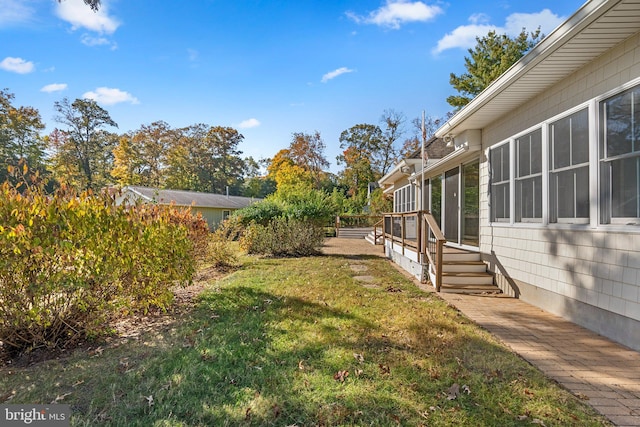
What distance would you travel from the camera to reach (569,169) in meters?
4.62

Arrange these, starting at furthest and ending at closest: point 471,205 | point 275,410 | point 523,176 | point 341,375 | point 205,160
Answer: point 205,160, point 471,205, point 523,176, point 341,375, point 275,410

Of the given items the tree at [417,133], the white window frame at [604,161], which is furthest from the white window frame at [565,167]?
the tree at [417,133]

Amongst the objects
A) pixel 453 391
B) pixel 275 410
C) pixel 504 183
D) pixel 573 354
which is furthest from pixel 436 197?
pixel 275 410

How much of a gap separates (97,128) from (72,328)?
Result: 1758 inches

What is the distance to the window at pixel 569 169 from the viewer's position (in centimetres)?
432

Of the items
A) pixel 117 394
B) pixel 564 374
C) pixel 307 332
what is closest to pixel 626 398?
pixel 564 374

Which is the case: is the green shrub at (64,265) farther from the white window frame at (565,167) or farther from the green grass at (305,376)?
the white window frame at (565,167)

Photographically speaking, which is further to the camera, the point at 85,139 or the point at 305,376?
the point at 85,139

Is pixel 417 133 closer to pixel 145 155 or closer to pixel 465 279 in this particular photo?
pixel 465 279

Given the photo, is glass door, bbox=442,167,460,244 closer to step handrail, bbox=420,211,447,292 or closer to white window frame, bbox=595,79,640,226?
step handrail, bbox=420,211,447,292

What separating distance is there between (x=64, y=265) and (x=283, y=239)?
8423mm

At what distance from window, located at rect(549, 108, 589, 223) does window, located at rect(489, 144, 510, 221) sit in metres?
1.23

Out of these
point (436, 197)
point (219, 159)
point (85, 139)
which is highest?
point (85, 139)

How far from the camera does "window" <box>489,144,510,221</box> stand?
6273 mm
